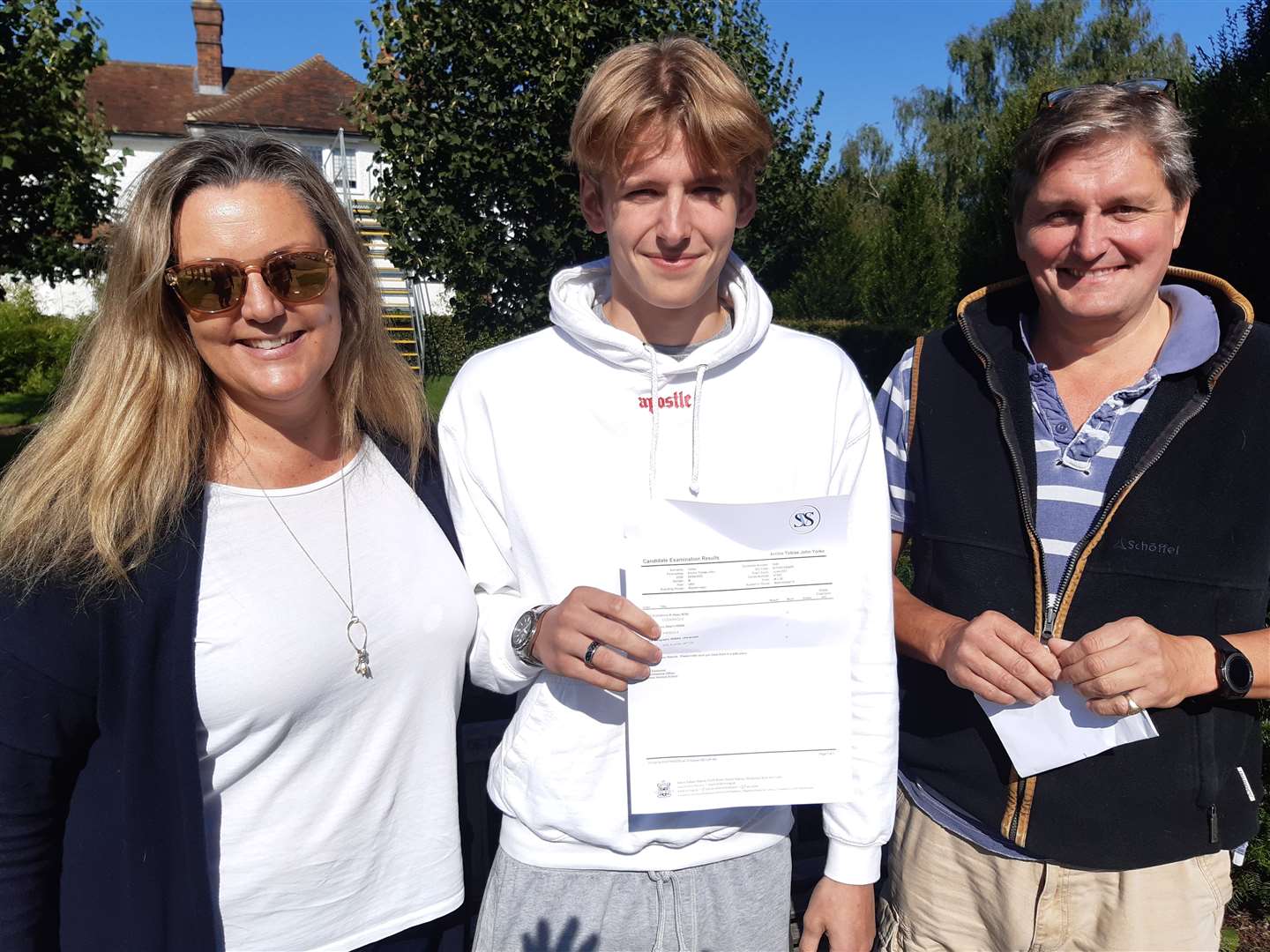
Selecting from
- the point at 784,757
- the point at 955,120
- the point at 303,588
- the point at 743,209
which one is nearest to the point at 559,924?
the point at 784,757

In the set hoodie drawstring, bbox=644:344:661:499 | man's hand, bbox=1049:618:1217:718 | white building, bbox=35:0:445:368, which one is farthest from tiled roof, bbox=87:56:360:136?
man's hand, bbox=1049:618:1217:718

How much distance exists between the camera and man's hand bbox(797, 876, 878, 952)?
6.51 ft

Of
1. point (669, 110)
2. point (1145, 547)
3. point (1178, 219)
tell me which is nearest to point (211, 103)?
point (669, 110)

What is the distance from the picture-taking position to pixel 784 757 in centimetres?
190

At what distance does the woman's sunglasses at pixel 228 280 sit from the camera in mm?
1924

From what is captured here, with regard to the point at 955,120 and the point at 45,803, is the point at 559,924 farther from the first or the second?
the point at 955,120

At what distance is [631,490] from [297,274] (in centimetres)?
86

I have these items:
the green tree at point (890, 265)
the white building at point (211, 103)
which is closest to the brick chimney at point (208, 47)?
the white building at point (211, 103)

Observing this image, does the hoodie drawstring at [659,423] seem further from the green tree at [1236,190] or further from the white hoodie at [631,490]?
the green tree at [1236,190]

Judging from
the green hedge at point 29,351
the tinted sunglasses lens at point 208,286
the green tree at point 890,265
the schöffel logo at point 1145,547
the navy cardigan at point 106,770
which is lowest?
the navy cardigan at point 106,770

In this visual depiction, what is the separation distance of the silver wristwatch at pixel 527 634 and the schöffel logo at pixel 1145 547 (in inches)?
50.2

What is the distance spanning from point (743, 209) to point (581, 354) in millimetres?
492

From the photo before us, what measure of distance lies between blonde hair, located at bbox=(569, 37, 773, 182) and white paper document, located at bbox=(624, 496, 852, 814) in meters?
0.73

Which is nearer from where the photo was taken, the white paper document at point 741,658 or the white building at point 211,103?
the white paper document at point 741,658
